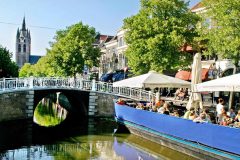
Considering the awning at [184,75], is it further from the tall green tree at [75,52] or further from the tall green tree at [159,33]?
the tall green tree at [75,52]

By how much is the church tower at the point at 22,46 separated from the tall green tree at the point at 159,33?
13611 centimetres

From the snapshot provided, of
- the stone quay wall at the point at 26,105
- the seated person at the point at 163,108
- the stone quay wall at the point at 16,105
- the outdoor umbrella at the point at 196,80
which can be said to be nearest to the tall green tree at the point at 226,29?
the outdoor umbrella at the point at 196,80

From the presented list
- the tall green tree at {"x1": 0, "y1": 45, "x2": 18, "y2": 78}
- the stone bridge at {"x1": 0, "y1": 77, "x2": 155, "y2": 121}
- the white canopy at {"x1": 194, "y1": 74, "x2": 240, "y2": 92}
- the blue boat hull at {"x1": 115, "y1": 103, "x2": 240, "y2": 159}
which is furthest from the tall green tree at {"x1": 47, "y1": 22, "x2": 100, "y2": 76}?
the white canopy at {"x1": 194, "y1": 74, "x2": 240, "y2": 92}

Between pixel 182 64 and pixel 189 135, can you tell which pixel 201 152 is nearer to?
pixel 189 135

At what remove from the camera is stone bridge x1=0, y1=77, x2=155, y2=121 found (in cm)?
2739

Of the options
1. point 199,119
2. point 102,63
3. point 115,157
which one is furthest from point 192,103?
point 102,63

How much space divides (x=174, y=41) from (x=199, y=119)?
1458cm

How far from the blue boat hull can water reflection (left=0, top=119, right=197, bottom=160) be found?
0.66 m

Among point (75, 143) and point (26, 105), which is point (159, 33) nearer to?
point (26, 105)

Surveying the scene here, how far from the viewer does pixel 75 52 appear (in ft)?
145

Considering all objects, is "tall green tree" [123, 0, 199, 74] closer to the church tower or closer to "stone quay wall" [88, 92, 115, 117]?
"stone quay wall" [88, 92, 115, 117]

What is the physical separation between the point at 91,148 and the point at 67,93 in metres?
15.2

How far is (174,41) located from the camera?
94.9 feet

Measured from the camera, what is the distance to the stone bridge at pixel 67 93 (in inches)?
1078
